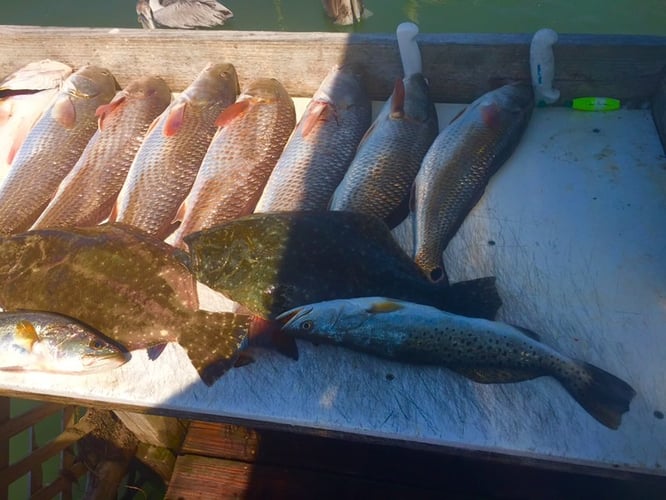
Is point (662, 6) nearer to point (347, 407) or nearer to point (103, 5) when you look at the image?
point (347, 407)

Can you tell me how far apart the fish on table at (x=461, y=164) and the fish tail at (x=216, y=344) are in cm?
96

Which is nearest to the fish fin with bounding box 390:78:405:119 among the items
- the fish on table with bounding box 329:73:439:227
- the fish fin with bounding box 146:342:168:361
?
the fish on table with bounding box 329:73:439:227

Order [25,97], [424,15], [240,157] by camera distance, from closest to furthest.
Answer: [240,157]
[25,97]
[424,15]

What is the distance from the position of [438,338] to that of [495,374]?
0.30 metres

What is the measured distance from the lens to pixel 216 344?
2178 mm

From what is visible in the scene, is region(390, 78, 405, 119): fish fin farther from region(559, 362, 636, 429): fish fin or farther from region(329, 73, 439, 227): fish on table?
region(559, 362, 636, 429): fish fin

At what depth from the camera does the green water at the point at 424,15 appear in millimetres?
6301

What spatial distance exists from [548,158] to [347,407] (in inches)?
76.0

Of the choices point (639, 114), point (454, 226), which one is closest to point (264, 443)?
point (454, 226)

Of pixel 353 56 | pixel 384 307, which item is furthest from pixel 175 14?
pixel 384 307

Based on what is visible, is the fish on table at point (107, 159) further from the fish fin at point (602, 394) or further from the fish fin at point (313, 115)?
the fish fin at point (602, 394)

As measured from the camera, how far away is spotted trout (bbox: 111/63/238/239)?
2732 millimetres

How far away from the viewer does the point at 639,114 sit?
10.1 feet

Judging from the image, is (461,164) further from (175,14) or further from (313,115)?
(175,14)
